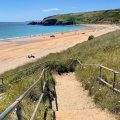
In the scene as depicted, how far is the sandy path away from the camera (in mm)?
7947

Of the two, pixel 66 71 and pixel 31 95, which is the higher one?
pixel 31 95

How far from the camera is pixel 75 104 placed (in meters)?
9.84

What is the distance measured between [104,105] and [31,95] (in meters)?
2.07

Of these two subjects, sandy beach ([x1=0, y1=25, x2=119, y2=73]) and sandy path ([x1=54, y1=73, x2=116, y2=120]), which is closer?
sandy path ([x1=54, y1=73, x2=116, y2=120])

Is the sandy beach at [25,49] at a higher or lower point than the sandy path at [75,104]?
lower

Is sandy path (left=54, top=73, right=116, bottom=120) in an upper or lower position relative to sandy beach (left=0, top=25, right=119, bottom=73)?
upper

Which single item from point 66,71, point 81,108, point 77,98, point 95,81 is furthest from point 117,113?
point 66,71

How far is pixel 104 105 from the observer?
8656mm

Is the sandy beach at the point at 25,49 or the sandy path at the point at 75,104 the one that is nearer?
the sandy path at the point at 75,104

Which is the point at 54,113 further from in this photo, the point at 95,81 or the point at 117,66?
the point at 117,66

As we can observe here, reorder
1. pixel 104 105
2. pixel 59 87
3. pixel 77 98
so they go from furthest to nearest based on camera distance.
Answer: pixel 59 87
pixel 77 98
pixel 104 105

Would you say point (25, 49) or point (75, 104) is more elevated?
point (75, 104)

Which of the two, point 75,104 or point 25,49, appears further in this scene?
point 25,49

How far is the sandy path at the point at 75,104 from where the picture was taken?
7.95 m
